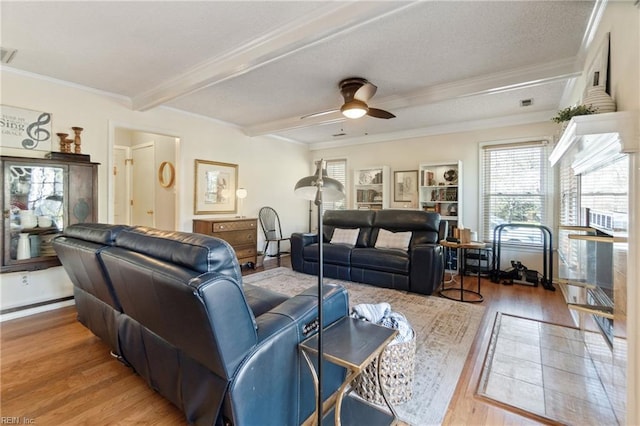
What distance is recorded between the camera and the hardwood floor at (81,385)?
1.60 metres

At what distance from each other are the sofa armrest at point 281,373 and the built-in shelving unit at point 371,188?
4484 mm

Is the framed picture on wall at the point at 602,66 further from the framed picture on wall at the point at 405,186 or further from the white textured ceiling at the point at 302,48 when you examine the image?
the framed picture on wall at the point at 405,186

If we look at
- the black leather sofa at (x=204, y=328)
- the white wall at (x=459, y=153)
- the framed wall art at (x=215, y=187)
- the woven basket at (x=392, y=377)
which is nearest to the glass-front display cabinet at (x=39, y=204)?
the framed wall art at (x=215, y=187)

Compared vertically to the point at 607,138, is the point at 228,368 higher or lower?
lower

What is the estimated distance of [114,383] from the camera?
189 cm

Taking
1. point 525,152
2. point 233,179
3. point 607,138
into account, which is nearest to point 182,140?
point 233,179

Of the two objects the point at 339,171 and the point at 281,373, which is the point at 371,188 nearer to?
the point at 339,171

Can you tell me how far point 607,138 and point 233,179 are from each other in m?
4.93

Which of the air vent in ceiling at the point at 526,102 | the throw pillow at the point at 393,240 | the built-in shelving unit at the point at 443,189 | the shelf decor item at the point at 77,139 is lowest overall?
the throw pillow at the point at 393,240

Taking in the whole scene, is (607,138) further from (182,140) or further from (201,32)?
(182,140)

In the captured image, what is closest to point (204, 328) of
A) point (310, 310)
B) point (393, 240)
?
point (310, 310)

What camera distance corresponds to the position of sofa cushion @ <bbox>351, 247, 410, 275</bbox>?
3768mm

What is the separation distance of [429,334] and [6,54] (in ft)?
15.4

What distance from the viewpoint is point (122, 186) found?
5.65m
